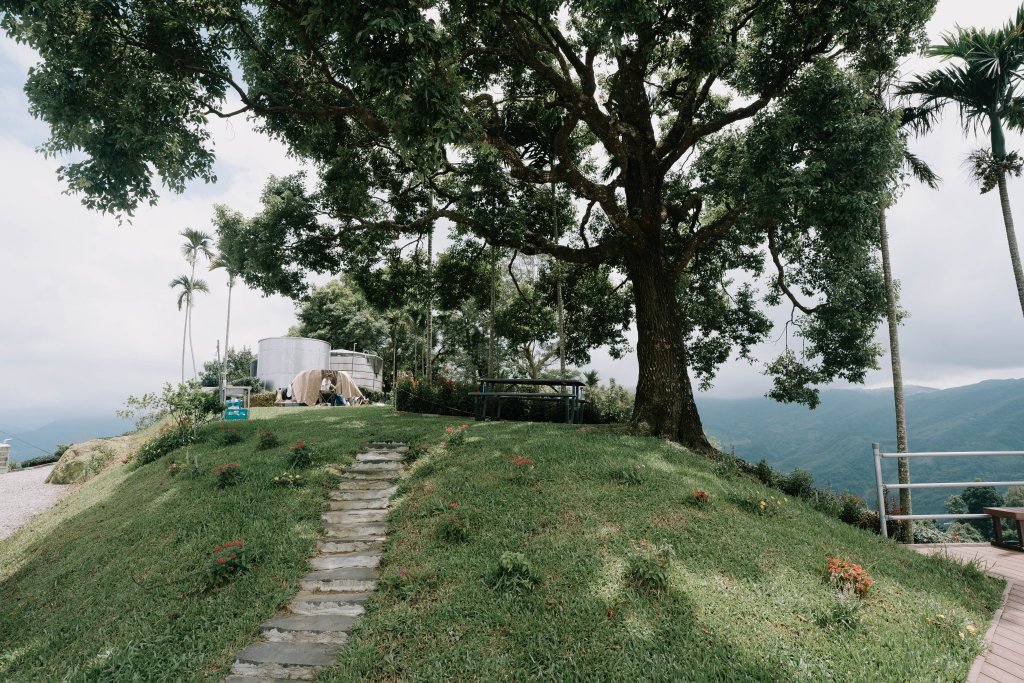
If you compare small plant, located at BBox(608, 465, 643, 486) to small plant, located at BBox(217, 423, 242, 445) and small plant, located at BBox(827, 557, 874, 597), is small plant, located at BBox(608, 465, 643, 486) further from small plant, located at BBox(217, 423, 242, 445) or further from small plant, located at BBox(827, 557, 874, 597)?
small plant, located at BBox(217, 423, 242, 445)

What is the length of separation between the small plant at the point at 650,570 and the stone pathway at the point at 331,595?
2.78m

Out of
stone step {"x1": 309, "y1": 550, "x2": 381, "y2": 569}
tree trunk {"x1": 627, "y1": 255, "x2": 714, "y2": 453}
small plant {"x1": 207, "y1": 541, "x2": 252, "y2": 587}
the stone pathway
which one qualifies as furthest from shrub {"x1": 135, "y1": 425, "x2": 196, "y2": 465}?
tree trunk {"x1": 627, "y1": 255, "x2": 714, "y2": 453}

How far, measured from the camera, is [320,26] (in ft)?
23.6

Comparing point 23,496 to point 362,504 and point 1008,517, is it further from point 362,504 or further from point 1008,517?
point 1008,517

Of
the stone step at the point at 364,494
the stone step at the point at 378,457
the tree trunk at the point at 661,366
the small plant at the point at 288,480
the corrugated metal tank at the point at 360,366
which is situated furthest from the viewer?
the corrugated metal tank at the point at 360,366

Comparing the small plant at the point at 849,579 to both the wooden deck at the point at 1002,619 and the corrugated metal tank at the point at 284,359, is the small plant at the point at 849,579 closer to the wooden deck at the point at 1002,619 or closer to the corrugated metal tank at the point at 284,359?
the wooden deck at the point at 1002,619

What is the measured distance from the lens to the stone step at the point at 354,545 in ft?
20.6

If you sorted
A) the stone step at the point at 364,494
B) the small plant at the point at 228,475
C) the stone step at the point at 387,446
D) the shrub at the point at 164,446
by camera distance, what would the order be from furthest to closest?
the shrub at the point at 164,446 < the stone step at the point at 387,446 < the small plant at the point at 228,475 < the stone step at the point at 364,494

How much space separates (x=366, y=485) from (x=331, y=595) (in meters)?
2.84

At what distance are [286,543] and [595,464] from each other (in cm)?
439

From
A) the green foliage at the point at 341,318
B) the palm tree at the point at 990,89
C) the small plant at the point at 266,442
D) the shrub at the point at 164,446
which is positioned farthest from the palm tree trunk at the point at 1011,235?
the green foliage at the point at 341,318

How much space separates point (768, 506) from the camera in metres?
6.94

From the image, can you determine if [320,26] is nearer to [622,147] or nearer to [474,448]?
[622,147]

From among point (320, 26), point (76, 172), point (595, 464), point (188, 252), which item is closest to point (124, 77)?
point (76, 172)
